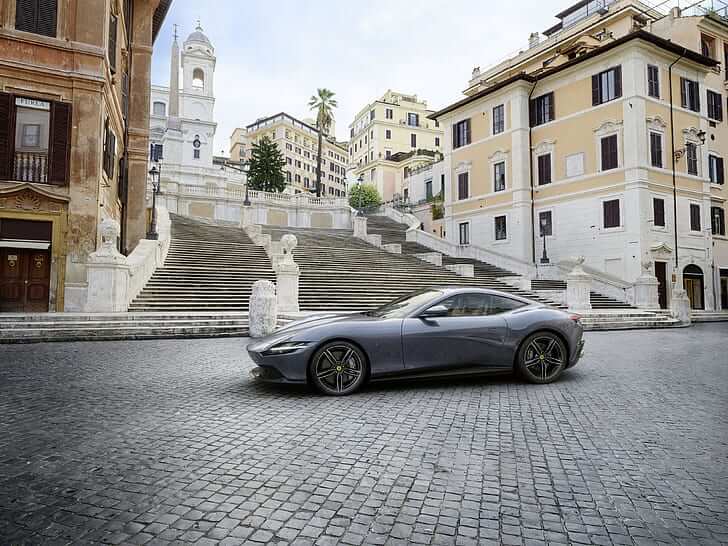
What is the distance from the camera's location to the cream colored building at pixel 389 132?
241 feet

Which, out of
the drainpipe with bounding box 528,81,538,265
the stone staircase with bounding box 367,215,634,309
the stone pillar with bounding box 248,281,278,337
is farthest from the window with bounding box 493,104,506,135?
the stone pillar with bounding box 248,281,278,337

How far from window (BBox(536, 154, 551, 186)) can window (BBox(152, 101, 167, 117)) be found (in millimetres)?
62247

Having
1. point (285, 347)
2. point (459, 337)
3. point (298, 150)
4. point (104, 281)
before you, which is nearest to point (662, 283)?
point (459, 337)

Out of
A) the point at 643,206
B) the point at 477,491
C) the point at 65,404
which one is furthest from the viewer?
the point at 643,206

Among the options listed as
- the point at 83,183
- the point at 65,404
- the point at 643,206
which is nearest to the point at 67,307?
the point at 83,183

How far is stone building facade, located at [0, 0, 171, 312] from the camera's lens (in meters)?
15.0

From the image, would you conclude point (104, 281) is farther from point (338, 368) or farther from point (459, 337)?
point (459, 337)

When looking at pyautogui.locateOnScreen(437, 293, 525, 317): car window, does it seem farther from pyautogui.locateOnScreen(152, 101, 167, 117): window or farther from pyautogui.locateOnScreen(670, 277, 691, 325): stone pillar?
pyautogui.locateOnScreen(152, 101, 167, 117): window

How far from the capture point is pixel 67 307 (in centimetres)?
1520

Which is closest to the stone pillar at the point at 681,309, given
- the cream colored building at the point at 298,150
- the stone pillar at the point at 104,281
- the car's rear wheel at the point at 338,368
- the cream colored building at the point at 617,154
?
the cream colored building at the point at 617,154

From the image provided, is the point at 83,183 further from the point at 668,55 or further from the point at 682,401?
the point at 668,55

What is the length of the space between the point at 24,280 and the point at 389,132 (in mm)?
64987

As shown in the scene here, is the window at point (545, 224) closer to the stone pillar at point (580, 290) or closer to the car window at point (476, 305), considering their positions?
the stone pillar at point (580, 290)

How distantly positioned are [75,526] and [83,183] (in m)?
15.9
